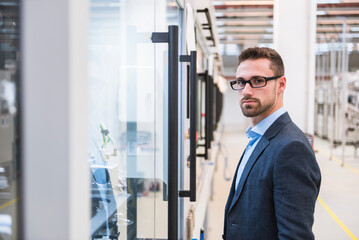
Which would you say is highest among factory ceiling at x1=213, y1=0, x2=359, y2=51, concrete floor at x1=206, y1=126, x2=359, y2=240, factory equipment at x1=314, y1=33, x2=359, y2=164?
factory ceiling at x1=213, y1=0, x2=359, y2=51

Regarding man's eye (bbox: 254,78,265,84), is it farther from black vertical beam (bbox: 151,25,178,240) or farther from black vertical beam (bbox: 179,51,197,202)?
black vertical beam (bbox: 151,25,178,240)

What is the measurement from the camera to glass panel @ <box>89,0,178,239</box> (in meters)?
1.45

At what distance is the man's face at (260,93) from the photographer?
1516mm

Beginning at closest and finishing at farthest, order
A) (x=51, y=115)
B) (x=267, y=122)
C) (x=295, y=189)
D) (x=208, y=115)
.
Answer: (x=51, y=115), (x=295, y=189), (x=267, y=122), (x=208, y=115)

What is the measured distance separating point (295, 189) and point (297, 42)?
3.22 meters

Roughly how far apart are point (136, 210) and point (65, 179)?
127cm

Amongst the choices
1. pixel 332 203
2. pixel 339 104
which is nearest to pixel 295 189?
pixel 332 203

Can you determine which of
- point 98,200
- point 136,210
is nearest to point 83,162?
point 98,200

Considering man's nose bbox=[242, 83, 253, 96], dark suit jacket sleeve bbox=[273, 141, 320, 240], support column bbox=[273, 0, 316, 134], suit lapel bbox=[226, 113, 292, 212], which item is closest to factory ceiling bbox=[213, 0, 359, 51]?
support column bbox=[273, 0, 316, 134]

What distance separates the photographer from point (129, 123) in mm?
1604

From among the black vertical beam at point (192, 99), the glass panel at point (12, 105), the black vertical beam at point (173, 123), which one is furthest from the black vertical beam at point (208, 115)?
the glass panel at point (12, 105)

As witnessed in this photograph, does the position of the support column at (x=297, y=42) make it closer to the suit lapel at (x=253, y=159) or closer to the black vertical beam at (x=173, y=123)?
the suit lapel at (x=253, y=159)

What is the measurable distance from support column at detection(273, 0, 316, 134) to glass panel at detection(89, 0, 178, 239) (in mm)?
2614

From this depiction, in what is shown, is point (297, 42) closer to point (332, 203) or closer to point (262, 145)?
point (262, 145)
